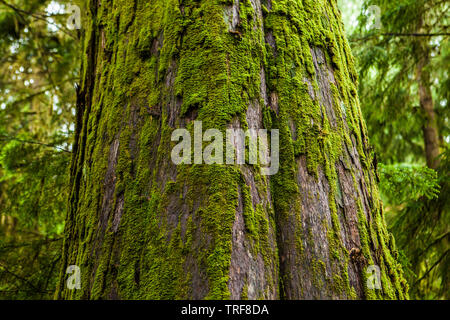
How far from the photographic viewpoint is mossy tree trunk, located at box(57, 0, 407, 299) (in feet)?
4.45

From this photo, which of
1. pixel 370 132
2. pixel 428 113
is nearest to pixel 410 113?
pixel 428 113

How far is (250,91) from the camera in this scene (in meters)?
1.57

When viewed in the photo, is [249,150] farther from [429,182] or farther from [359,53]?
[359,53]

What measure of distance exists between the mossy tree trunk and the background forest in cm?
85

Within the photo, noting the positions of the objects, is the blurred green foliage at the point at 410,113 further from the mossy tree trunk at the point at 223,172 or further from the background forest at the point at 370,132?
the mossy tree trunk at the point at 223,172

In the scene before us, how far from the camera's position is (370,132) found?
5.95 meters

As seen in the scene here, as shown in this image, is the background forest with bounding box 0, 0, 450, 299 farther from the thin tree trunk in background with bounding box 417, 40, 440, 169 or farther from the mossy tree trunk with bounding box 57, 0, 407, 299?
the mossy tree trunk with bounding box 57, 0, 407, 299

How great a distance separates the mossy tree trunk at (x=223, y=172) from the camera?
1.36 m

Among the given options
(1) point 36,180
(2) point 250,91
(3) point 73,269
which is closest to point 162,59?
(2) point 250,91

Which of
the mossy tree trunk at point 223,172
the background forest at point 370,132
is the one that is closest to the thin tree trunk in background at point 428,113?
the background forest at point 370,132

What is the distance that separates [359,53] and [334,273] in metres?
4.35

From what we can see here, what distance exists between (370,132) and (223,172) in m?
5.18

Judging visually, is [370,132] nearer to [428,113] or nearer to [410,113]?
[410,113]

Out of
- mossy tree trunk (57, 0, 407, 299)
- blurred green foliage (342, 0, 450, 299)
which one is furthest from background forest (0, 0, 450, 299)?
mossy tree trunk (57, 0, 407, 299)
